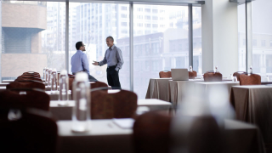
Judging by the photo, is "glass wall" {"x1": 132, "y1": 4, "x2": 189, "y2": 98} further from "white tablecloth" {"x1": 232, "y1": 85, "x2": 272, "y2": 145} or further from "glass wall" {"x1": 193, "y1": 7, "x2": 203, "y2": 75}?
"white tablecloth" {"x1": 232, "y1": 85, "x2": 272, "y2": 145}

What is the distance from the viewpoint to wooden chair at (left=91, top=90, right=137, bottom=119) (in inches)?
94.0

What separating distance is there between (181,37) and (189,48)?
1.47 feet

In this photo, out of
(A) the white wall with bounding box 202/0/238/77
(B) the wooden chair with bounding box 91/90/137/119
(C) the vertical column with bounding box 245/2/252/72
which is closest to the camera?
(B) the wooden chair with bounding box 91/90/137/119

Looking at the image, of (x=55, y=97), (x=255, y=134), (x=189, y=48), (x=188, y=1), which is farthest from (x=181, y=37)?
(x=255, y=134)

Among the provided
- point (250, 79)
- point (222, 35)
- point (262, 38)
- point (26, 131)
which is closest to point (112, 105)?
point (26, 131)

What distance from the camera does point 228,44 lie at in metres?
9.28

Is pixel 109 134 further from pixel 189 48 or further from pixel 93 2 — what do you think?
pixel 189 48

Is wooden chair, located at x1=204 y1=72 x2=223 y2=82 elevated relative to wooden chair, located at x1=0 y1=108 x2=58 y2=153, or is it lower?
elevated

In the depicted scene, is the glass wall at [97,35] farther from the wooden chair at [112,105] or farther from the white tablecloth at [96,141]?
the white tablecloth at [96,141]

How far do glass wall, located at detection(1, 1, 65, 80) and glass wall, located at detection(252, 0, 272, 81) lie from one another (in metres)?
5.65

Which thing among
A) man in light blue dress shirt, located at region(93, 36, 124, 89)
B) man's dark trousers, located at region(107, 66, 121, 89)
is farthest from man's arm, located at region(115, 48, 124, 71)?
man's dark trousers, located at region(107, 66, 121, 89)

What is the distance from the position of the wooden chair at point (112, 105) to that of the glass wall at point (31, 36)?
6802 mm

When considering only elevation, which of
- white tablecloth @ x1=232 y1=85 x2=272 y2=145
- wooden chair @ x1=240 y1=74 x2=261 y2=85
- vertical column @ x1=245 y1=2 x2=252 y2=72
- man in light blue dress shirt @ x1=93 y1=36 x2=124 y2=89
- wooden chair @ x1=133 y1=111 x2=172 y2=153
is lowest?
white tablecloth @ x1=232 y1=85 x2=272 y2=145

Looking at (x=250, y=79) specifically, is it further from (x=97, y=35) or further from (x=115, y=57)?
(x=97, y=35)
